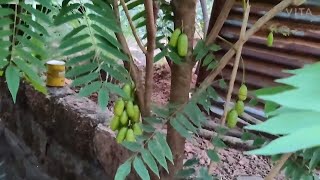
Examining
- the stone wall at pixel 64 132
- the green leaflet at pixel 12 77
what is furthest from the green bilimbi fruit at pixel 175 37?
the stone wall at pixel 64 132

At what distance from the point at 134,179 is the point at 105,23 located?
2.68 feet

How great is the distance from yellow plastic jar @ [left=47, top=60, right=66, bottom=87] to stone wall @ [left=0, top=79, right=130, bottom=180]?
0.04 m

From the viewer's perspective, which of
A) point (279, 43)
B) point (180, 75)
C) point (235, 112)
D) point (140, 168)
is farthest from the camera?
point (279, 43)

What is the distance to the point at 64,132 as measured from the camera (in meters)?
2.29

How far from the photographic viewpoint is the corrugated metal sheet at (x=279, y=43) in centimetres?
193

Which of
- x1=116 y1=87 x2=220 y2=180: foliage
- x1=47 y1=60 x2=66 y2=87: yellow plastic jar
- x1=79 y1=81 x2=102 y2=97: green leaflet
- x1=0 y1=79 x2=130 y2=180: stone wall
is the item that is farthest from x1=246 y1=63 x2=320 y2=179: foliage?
x1=47 y1=60 x2=66 y2=87: yellow plastic jar

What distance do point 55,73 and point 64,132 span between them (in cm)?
36

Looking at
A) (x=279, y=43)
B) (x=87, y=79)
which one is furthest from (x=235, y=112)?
(x=279, y=43)

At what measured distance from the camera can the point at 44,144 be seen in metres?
2.49

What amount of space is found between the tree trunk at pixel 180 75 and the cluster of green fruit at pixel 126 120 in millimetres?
144

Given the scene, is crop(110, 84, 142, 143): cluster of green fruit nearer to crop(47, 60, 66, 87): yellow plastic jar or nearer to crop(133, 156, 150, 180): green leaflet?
crop(133, 156, 150, 180): green leaflet

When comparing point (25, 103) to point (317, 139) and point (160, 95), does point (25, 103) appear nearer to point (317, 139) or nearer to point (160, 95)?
point (160, 95)

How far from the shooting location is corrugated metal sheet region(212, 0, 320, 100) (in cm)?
193

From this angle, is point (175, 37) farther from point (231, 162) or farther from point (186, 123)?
point (231, 162)
